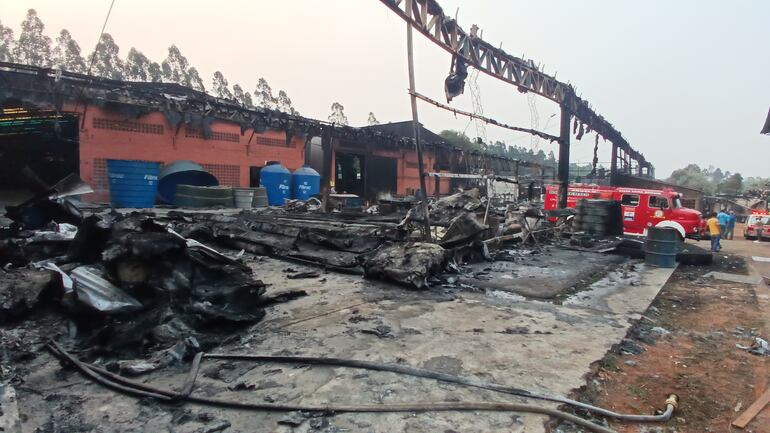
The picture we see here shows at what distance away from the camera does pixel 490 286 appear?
22.0 ft

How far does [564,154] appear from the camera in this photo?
16.7 metres

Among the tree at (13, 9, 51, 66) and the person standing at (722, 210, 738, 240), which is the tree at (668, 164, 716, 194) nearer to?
the person standing at (722, 210, 738, 240)

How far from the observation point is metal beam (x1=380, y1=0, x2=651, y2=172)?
968cm

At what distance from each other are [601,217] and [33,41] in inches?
2422

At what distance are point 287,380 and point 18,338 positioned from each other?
264cm

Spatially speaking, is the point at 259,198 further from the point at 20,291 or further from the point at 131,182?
the point at 20,291

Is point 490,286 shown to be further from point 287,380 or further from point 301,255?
point 287,380

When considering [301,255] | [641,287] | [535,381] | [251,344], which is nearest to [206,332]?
[251,344]

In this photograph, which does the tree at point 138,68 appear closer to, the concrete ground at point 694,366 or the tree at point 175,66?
the tree at point 175,66

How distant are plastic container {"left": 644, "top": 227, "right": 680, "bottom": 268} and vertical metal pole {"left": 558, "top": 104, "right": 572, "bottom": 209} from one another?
20.8ft

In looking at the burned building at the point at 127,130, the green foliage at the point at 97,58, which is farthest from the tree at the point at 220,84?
the burned building at the point at 127,130

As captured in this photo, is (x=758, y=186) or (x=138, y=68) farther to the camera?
(x=138, y=68)

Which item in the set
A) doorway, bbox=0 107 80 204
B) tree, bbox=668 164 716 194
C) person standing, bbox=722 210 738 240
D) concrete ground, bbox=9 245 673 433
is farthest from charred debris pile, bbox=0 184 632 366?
tree, bbox=668 164 716 194

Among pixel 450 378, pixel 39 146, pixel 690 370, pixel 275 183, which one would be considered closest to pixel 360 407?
pixel 450 378
